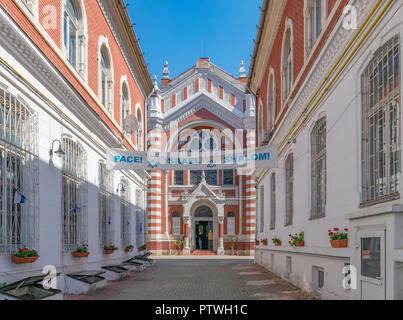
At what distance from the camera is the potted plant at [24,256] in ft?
24.8

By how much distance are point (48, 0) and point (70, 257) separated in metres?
6.73

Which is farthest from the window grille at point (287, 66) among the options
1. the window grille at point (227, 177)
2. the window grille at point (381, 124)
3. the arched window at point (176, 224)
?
the arched window at point (176, 224)

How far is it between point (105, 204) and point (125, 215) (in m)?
3.66

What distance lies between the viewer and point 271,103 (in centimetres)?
1956

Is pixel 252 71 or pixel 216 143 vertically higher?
pixel 252 71

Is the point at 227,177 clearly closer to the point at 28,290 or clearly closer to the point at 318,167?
the point at 318,167

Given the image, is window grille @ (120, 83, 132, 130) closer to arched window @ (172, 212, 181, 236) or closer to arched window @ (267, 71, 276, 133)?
arched window @ (267, 71, 276, 133)

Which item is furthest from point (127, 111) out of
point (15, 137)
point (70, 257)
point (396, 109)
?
point (396, 109)

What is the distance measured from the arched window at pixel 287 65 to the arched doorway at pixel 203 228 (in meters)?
19.3

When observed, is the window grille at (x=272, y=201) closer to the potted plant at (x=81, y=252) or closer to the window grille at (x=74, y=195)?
the window grille at (x=74, y=195)

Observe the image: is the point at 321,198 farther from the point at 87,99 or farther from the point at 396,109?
the point at 87,99

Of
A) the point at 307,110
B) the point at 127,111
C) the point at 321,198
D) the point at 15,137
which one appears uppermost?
the point at 127,111

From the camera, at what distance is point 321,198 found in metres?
10.3

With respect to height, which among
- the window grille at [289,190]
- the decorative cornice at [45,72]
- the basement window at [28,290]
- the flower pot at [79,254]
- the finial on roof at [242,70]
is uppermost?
the finial on roof at [242,70]
